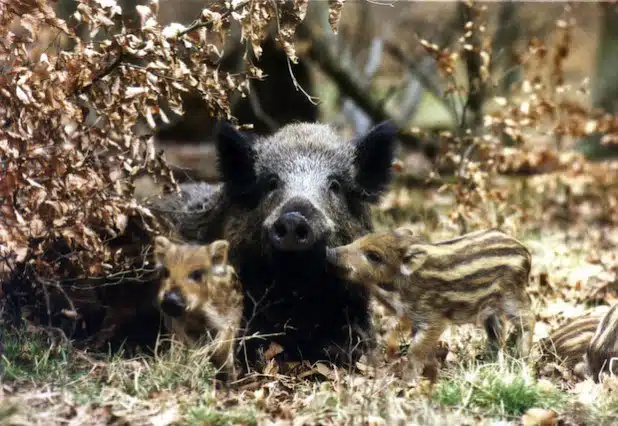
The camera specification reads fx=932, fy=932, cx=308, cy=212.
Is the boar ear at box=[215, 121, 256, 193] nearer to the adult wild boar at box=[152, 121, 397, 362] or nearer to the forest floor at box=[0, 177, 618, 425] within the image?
the adult wild boar at box=[152, 121, 397, 362]

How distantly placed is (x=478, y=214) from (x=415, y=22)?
33.8 feet

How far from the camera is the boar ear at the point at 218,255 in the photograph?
5.07 meters

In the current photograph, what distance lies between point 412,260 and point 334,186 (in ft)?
3.30

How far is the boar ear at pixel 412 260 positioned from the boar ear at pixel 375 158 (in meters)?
1.06

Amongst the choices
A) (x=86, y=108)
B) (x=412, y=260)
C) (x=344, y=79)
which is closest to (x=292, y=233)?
(x=412, y=260)

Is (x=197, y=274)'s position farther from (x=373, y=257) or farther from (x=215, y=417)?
(x=373, y=257)

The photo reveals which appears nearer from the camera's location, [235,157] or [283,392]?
[283,392]

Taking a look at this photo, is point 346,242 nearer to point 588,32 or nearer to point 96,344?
point 96,344

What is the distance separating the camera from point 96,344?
20.1 ft

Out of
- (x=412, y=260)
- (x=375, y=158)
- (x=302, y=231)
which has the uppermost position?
(x=375, y=158)

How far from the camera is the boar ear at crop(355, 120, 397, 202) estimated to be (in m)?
6.23

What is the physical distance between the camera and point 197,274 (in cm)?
496

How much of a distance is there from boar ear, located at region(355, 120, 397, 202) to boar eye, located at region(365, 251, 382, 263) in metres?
1.05

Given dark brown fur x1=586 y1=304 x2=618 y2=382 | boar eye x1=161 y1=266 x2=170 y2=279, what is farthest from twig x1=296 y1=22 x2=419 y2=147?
boar eye x1=161 y1=266 x2=170 y2=279
